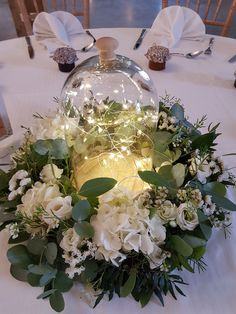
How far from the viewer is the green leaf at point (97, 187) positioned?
608 millimetres

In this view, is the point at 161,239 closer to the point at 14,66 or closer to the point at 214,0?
the point at 14,66

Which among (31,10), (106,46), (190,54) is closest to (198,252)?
(106,46)

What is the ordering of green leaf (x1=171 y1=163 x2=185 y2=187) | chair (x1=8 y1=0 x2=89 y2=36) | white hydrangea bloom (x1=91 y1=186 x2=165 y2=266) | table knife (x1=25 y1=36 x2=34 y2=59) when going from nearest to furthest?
white hydrangea bloom (x1=91 y1=186 x2=165 y2=266), green leaf (x1=171 y1=163 x2=185 y2=187), table knife (x1=25 y1=36 x2=34 y2=59), chair (x1=8 y1=0 x2=89 y2=36)

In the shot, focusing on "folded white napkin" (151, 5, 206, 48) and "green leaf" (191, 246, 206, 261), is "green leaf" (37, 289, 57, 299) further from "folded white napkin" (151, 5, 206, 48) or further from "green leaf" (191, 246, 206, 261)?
"folded white napkin" (151, 5, 206, 48)

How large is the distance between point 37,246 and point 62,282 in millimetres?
81

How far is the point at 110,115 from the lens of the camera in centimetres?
86

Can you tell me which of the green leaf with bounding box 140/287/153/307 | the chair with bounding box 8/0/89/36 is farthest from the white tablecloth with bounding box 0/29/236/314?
the chair with bounding box 8/0/89/36

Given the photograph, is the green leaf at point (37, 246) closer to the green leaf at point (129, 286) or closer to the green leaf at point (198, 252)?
the green leaf at point (129, 286)

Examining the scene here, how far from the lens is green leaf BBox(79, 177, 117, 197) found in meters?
0.61

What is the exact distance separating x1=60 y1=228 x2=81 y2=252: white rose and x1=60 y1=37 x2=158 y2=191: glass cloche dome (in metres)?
0.17

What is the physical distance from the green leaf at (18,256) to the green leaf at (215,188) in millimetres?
376

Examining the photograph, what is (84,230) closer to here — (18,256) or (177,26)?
(18,256)

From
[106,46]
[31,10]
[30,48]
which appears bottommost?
[31,10]

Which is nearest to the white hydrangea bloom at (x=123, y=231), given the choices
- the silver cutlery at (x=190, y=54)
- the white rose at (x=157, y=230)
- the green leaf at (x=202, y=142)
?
the white rose at (x=157, y=230)
